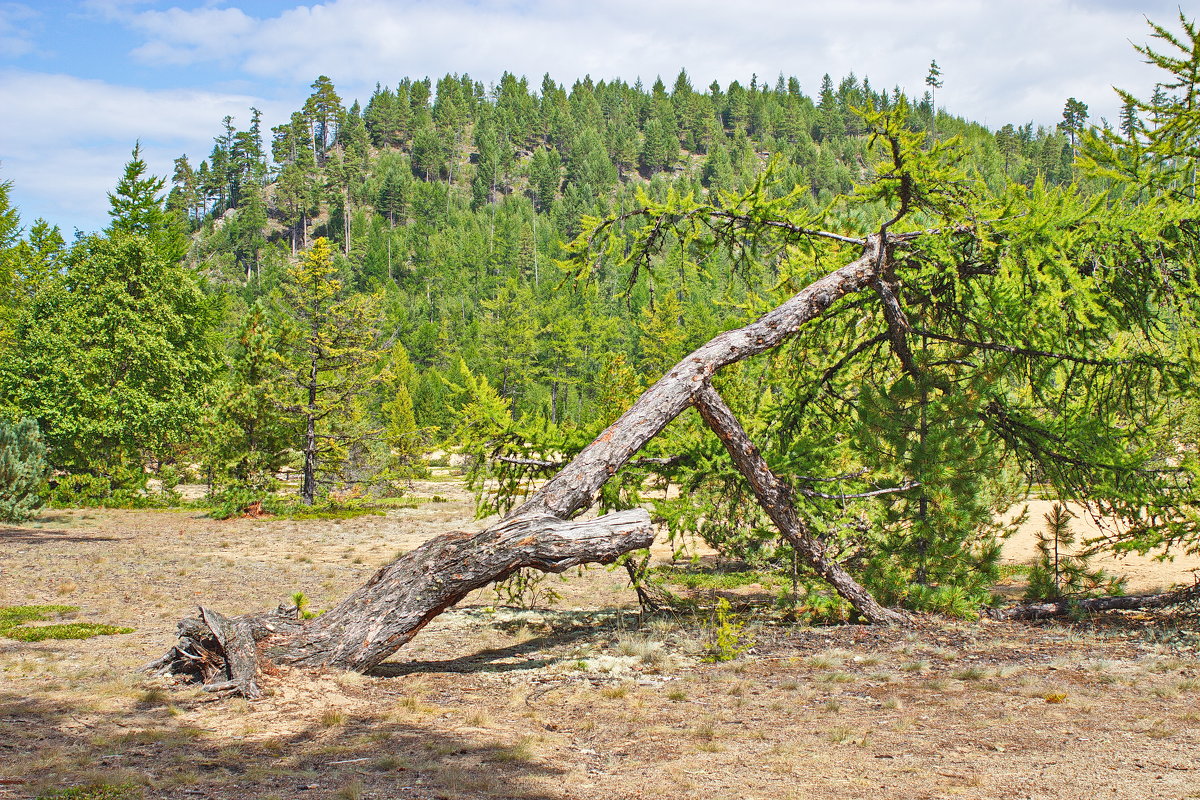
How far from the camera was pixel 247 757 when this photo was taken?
4.78 m

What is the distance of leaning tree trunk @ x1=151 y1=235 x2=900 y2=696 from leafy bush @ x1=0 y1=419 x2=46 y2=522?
10.8m

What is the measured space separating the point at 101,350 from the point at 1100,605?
1932 cm

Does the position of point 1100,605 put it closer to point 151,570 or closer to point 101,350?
point 151,570

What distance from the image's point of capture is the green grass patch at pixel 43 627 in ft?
27.1

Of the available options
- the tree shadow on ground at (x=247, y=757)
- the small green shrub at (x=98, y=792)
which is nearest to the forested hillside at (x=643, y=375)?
the tree shadow on ground at (x=247, y=757)

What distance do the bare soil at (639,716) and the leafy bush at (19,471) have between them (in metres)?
6.15

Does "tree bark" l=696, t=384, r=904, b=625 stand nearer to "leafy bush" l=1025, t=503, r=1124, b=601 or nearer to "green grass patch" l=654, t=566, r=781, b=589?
"leafy bush" l=1025, t=503, r=1124, b=601

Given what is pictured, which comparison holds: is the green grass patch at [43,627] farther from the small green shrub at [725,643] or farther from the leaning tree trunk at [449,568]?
the small green shrub at [725,643]

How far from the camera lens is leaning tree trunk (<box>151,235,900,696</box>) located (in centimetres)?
648

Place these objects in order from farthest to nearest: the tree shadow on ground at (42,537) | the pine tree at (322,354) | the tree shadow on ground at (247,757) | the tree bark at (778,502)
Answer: the pine tree at (322,354), the tree shadow on ground at (42,537), the tree bark at (778,502), the tree shadow on ground at (247,757)

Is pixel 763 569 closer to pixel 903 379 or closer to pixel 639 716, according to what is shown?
→ pixel 903 379

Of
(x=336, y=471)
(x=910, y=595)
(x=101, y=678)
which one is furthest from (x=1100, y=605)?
(x=336, y=471)

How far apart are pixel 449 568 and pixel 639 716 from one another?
6.49ft

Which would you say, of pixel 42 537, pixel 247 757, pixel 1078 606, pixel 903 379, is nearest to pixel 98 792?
pixel 247 757
